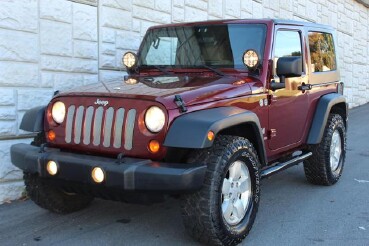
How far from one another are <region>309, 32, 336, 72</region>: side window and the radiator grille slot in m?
2.84

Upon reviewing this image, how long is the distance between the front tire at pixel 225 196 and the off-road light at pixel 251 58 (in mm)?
845

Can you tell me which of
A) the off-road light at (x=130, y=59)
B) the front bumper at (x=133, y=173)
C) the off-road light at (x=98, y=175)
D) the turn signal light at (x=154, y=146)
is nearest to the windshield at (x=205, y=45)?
the off-road light at (x=130, y=59)

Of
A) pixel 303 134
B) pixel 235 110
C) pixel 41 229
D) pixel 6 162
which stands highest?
pixel 235 110

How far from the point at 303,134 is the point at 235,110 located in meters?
1.76

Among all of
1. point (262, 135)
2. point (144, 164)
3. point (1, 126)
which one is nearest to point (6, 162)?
point (1, 126)

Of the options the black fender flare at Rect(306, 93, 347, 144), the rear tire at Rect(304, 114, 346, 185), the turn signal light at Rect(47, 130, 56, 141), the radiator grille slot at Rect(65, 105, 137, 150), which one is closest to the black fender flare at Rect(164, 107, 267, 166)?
the radiator grille slot at Rect(65, 105, 137, 150)

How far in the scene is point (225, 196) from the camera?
391cm

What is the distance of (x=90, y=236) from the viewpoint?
164 inches

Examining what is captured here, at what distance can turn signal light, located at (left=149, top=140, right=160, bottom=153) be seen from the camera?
3.56 m

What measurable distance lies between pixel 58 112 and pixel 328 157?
3.33 metres

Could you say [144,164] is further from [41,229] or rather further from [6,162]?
[6,162]

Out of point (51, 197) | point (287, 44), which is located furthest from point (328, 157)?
point (51, 197)

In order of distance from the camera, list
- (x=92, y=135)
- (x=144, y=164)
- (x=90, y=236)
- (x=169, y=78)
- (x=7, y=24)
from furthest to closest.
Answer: (x=7, y=24) → (x=169, y=78) → (x=90, y=236) → (x=92, y=135) → (x=144, y=164)

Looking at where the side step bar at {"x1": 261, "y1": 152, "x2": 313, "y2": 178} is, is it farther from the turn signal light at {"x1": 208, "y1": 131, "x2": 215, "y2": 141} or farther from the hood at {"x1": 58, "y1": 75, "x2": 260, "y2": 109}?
→ the turn signal light at {"x1": 208, "y1": 131, "x2": 215, "y2": 141}
